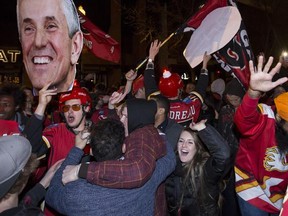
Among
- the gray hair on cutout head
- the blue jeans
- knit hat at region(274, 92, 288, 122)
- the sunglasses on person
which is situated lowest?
the blue jeans

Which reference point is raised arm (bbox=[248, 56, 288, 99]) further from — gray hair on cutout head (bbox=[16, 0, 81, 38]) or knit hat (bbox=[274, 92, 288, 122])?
gray hair on cutout head (bbox=[16, 0, 81, 38])

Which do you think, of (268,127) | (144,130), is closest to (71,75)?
(144,130)

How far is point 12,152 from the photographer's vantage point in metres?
2.06

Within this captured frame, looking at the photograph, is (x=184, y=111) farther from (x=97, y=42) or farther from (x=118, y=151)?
(x=118, y=151)

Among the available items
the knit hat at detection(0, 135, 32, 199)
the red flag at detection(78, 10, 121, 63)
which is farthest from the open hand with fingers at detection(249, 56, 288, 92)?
the red flag at detection(78, 10, 121, 63)

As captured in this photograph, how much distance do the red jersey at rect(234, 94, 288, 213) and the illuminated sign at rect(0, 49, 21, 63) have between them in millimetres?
14560

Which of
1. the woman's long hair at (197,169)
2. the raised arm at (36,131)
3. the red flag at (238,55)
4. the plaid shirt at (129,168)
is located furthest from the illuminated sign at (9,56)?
the plaid shirt at (129,168)

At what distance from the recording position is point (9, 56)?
1653 cm

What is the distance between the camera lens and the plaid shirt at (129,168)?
8.29 feet

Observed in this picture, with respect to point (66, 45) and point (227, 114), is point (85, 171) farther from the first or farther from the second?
point (227, 114)

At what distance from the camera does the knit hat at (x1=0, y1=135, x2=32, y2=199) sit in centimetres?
196

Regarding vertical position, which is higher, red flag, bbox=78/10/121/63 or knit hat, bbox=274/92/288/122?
red flag, bbox=78/10/121/63

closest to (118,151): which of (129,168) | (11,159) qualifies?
(129,168)

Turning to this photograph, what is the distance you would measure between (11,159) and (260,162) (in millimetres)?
2349
